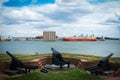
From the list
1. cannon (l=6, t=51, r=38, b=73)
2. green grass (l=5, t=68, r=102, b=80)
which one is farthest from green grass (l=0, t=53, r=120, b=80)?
cannon (l=6, t=51, r=38, b=73)

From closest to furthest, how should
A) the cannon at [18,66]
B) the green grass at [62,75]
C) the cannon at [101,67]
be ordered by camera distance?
the green grass at [62,75] → the cannon at [101,67] → the cannon at [18,66]

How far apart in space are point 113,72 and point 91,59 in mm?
625

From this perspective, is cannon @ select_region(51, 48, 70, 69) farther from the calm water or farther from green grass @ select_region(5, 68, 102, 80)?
green grass @ select_region(5, 68, 102, 80)

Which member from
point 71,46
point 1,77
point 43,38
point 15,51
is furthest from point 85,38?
point 1,77

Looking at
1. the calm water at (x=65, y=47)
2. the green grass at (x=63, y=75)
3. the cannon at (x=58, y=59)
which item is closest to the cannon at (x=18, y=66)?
the green grass at (x=63, y=75)

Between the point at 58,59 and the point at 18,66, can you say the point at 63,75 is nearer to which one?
the point at 58,59

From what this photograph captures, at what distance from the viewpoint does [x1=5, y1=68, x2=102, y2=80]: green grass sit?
22.7 feet

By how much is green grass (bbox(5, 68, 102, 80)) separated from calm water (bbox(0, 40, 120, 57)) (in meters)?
0.52

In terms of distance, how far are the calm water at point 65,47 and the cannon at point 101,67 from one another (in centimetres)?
17

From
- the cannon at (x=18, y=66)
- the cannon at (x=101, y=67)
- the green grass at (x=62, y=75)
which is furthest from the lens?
the cannon at (x=18, y=66)

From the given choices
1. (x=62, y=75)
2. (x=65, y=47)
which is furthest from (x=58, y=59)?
(x=62, y=75)

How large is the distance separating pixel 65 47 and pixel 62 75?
724mm

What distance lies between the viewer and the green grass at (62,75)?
22.7 ft

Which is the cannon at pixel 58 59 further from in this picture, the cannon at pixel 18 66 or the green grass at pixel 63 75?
the cannon at pixel 18 66
